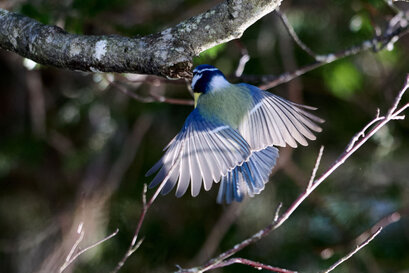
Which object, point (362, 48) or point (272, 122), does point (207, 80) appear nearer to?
point (272, 122)

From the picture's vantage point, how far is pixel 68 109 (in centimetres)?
305

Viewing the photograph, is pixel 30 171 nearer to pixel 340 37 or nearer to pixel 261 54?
pixel 261 54

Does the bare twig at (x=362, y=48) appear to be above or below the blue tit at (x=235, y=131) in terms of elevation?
above

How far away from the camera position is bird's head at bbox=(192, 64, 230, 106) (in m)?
2.07

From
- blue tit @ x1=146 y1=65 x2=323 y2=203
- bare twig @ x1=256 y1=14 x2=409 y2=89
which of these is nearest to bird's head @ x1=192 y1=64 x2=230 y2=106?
blue tit @ x1=146 y1=65 x2=323 y2=203

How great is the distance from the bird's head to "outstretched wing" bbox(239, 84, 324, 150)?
5.0 inches

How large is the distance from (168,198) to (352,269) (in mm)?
1207

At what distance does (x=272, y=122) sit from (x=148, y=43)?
0.87m

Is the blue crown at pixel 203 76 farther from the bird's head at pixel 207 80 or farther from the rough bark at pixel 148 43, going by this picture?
the rough bark at pixel 148 43

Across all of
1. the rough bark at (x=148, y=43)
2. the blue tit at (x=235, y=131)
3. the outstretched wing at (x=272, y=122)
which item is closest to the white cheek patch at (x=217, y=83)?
the blue tit at (x=235, y=131)

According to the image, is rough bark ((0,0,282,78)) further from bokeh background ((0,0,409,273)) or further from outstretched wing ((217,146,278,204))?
bokeh background ((0,0,409,273))

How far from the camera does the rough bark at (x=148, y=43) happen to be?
4.52 ft

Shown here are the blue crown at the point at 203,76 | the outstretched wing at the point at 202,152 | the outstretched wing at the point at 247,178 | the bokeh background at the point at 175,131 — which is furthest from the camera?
the bokeh background at the point at 175,131

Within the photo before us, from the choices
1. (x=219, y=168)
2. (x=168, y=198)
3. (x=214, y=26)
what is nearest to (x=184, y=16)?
(x=168, y=198)
